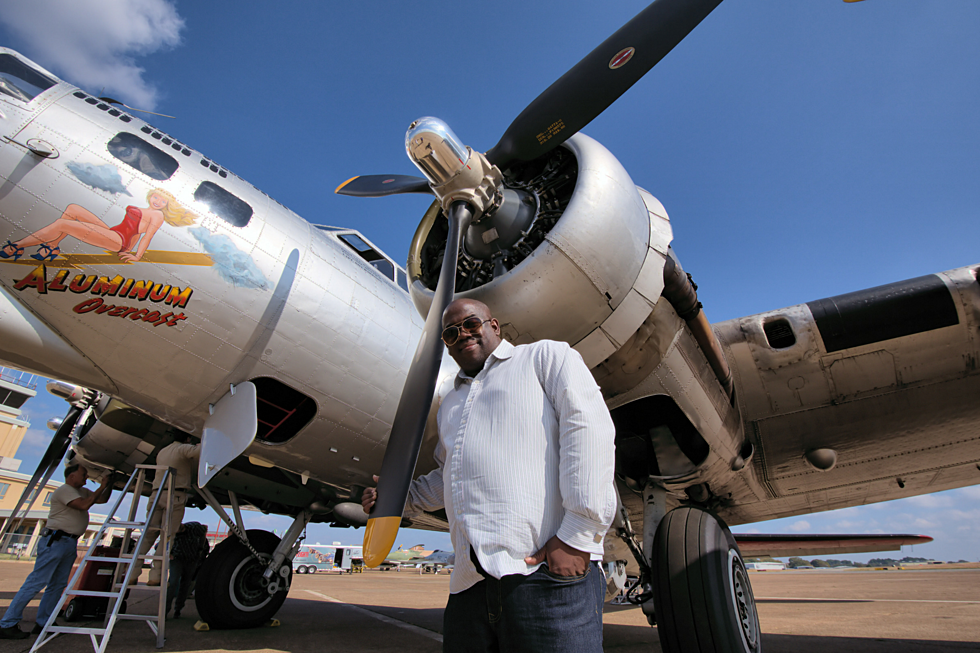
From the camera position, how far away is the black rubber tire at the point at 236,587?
536 centimetres

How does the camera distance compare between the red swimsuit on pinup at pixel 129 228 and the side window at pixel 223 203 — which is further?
the side window at pixel 223 203

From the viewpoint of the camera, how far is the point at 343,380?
411 centimetres

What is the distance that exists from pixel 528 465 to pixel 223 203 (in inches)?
134

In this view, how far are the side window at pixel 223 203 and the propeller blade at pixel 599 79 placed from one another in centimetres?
198

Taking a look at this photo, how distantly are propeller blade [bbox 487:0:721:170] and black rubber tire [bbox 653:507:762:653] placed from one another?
10.5 ft

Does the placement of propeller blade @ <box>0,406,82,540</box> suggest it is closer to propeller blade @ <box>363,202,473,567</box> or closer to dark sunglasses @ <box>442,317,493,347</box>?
propeller blade @ <box>363,202,473,567</box>

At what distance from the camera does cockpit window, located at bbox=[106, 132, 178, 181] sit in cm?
346

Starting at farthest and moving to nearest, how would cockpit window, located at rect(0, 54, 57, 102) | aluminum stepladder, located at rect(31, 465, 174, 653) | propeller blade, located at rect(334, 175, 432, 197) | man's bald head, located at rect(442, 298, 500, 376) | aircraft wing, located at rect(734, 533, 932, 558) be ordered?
aircraft wing, located at rect(734, 533, 932, 558), propeller blade, located at rect(334, 175, 432, 197), aluminum stepladder, located at rect(31, 465, 174, 653), cockpit window, located at rect(0, 54, 57, 102), man's bald head, located at rect(442, 298, 500, 376)

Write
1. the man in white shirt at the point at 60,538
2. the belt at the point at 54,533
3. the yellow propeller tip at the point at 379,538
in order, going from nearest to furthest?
the yellow propeller tip at the point at 379,538 < the man in white shirt at the point at 60,538 < the belt at the point at 54,533

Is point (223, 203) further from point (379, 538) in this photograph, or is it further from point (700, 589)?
point (700, 589)

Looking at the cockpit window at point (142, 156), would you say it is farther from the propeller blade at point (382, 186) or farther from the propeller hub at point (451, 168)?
the propeller hub at point (451, 168)

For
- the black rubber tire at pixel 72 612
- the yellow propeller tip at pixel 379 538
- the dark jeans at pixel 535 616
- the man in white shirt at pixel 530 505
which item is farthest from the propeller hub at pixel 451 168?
the black rubber tire at pixel 72 612

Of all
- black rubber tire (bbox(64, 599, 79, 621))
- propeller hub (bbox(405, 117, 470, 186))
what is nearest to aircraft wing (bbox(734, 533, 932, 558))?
propeller hub (bbox(405, 117, 470, 186))

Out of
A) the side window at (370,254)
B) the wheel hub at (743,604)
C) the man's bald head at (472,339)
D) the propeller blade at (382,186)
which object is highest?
the propeller blade at (382,186)
